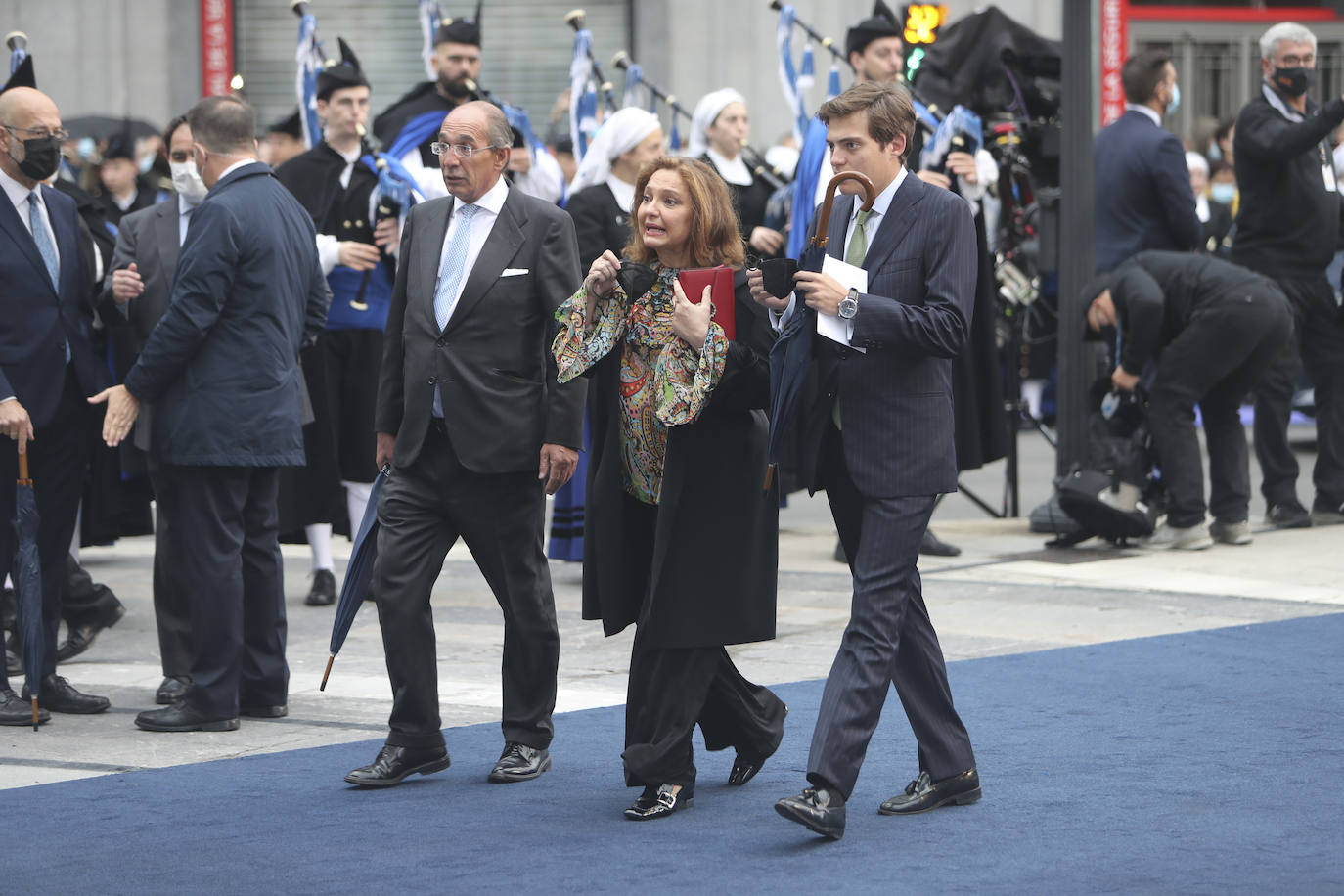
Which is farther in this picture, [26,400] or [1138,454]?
[1138,454]

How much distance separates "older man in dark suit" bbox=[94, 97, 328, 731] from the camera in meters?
6.69

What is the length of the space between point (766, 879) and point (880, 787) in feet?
3.22

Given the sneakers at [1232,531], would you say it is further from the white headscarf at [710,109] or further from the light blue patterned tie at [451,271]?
the light blue patterned tie at [451,271]

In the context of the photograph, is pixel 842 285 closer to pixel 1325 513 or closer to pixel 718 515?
pixel 718 515

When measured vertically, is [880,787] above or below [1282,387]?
Result: below

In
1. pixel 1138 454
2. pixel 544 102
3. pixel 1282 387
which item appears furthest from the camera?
pixel 544 102

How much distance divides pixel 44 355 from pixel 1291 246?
6.63 m

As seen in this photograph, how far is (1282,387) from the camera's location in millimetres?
10930

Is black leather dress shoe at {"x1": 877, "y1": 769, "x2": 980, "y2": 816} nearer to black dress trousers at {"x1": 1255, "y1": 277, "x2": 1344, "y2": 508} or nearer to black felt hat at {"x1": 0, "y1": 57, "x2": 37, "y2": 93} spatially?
black felt hat at {"x1": 0, "y1": 57, "x2": 37, "y2": 93}

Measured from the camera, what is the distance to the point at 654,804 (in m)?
5.48

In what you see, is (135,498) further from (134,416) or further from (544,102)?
(544,102)

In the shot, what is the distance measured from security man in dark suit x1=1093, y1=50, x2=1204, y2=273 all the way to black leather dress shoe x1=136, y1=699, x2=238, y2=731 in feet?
18.7

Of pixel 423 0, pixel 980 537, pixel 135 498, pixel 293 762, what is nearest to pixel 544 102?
pixel 423 0

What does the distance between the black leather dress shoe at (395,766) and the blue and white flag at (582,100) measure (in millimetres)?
6786
